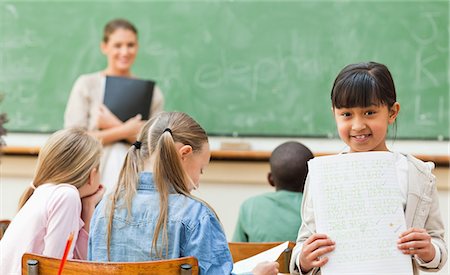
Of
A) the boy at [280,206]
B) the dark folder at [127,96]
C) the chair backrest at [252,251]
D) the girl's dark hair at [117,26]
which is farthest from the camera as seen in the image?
the girl's dark hair at [117,26]

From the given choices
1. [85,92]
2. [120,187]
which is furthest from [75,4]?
[120,187]

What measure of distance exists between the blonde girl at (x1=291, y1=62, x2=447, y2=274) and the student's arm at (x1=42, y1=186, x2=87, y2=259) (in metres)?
0.77

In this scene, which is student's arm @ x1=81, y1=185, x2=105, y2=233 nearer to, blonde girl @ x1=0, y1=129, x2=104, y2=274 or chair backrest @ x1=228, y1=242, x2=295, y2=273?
blonde girl @ x1=0, y1=129, x2=104, y2=274

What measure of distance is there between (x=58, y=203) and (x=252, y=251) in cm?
65

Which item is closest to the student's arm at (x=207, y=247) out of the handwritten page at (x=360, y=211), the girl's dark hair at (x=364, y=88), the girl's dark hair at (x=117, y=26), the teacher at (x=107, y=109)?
the handwritten page at (x=360, y=211)

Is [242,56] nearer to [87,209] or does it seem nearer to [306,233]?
[87,209]

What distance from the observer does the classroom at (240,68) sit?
4395mm

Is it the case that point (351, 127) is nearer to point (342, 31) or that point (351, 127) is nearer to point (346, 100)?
point (346, 100)

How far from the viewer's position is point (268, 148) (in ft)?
14.8

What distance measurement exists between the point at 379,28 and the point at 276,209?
6.16 ft

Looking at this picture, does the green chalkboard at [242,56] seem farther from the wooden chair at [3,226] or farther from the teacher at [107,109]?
the wooden chair at [3,226]

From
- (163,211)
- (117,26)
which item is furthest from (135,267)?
(117,26)

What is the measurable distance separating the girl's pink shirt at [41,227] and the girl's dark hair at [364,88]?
924mm

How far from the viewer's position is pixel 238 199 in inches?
181
